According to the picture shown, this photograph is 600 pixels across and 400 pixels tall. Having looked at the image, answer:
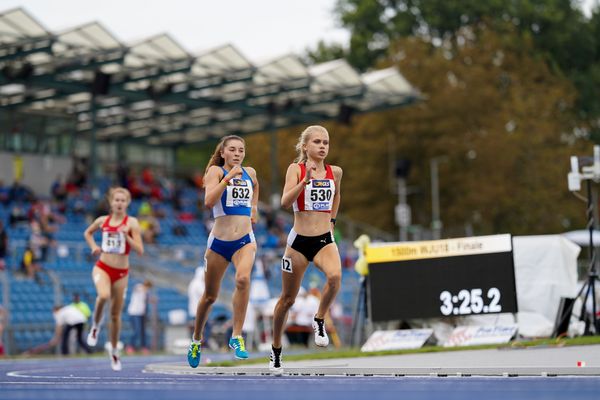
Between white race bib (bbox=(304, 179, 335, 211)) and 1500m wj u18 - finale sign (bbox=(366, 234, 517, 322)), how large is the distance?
8.93m

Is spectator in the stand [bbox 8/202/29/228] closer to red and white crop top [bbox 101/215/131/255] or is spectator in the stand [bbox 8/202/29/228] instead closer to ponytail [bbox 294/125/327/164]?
red and white crop top [bbox 101/215/131/255]

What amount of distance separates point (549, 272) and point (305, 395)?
14080 mm

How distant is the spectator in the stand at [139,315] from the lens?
3209cm

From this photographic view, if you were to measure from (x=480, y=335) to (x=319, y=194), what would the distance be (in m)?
9.25

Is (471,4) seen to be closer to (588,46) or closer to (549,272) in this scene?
(588,46)

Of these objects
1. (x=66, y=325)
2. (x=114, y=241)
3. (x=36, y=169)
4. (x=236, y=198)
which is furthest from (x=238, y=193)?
(x=36, y=169)

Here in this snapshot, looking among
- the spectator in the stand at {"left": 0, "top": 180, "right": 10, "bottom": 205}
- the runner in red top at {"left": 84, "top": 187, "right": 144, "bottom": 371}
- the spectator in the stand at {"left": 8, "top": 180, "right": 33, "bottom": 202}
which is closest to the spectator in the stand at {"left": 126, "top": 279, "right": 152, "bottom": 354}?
the spectator in the stand at {"left": 0, "top": 180, "right": 10, "bottom": 205}

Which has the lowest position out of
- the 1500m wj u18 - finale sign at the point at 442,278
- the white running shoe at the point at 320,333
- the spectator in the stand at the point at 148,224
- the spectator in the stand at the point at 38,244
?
the white running shoe at the point at 320,333

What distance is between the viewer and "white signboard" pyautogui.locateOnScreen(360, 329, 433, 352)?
22.6 meters

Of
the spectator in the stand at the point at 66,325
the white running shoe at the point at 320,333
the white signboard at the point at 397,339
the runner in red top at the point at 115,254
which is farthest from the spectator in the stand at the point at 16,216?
the white running shoe at the point at 320,333

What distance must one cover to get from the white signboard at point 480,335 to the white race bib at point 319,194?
8.75 metres

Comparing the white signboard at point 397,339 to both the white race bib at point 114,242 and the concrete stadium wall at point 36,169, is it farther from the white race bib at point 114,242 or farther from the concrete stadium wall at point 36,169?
the concrete stadium wall at point 36,169

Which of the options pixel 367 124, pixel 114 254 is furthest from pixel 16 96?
pixel 114 254

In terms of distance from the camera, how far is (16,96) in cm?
4756
